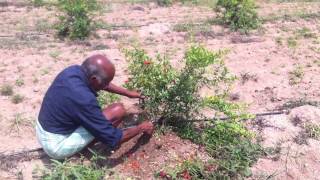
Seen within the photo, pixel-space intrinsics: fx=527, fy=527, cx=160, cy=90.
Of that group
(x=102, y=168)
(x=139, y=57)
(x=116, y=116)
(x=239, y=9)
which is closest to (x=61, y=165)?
(x=102, y=168)

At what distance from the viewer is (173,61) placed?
25.1 ft

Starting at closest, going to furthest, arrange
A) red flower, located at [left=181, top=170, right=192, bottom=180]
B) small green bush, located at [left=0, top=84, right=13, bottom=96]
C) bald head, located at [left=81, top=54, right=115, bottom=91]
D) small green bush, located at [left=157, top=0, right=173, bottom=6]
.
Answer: bald head, located at [left=81, top=54, right=115, bottom=91] → red flower, located at [left=181, top=170, right=192, bottom=180] → small green bush, located at [left=0, top=84, right=13, bottom=96] → small green bush, located at [left=157, top=0, right=173, bottom=6]

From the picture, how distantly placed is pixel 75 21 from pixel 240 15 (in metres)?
2.84

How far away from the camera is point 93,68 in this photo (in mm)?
4598

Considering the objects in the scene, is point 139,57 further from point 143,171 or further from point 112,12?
point 112,12

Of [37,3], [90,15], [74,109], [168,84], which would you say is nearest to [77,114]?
[74,109]

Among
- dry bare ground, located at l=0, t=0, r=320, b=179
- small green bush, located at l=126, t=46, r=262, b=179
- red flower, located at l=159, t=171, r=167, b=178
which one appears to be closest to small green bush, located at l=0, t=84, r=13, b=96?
dry bare ground, located at l=0, t=0, r=320, b=179

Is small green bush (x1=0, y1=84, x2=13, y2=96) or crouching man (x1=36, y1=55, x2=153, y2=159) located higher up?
crouching man (x1=36, y1=55, x2=153, y2=159)

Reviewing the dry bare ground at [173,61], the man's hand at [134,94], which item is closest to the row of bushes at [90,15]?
the dry bare ground at [173,61]

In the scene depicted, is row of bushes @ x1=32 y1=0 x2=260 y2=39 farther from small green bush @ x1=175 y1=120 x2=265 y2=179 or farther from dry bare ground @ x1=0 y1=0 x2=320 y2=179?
small green bush @ x1=175 y1=120 x2=265 y2=179

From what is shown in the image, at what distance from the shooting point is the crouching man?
182 inches

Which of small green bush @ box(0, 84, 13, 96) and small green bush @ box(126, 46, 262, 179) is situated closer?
small green bush @ box(126, 46, 262, 179)

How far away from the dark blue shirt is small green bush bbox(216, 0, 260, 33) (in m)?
4.89

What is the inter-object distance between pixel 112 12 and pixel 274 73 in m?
3.62
